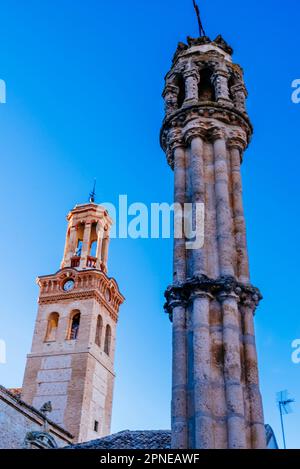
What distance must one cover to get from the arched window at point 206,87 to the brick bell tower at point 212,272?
4 cm

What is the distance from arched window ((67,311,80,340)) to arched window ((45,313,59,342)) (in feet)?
3.60

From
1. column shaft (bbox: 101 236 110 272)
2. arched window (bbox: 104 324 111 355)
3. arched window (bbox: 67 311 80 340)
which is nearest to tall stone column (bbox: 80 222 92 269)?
column shaft (bbox: 101 236 110 272)

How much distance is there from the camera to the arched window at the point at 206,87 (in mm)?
10820

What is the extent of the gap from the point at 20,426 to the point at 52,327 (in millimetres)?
14971

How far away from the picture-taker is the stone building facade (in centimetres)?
1947

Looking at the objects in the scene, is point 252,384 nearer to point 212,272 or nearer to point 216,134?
point 212,272

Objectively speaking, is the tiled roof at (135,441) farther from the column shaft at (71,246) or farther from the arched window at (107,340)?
the column shaft at (71,246)

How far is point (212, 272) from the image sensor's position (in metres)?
7.74

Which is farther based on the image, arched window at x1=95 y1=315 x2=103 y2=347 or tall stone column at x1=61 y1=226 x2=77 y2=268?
tall stone column at x1=61 y1=226 x2=77 y2=268

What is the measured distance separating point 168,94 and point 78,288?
85.7 ft
